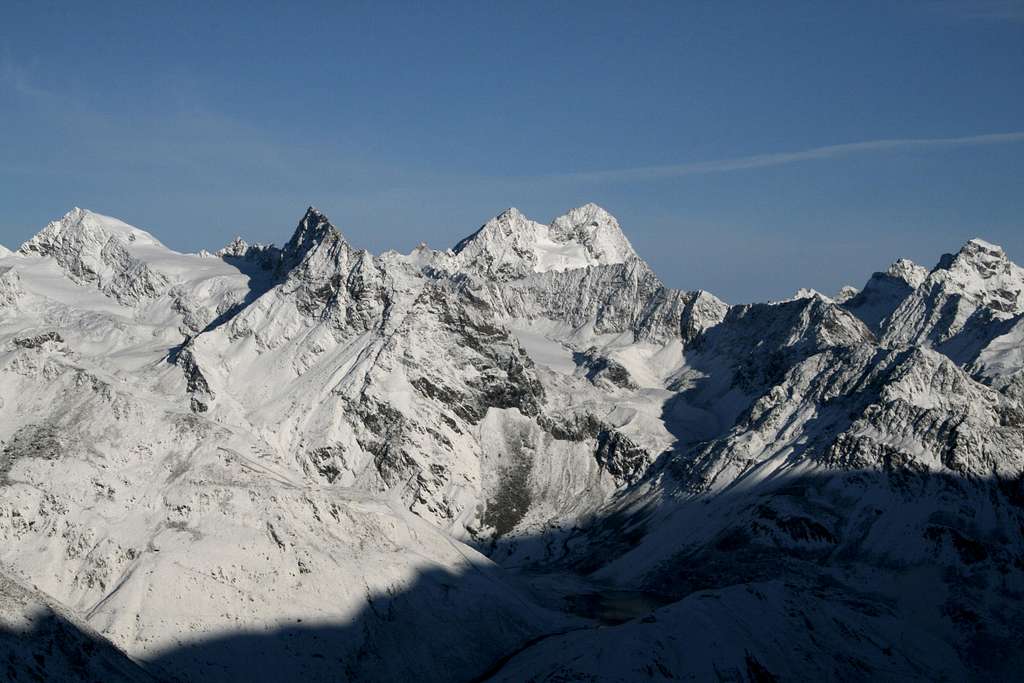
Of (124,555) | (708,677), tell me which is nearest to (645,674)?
(708,677)

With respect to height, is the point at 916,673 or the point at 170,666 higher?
the point at 916,673

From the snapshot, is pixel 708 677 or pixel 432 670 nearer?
pixel 708 677

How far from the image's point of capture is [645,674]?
488 feet

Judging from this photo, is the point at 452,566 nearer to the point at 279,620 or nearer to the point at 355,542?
the point at 355,542

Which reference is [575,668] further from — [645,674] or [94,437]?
[94,437]

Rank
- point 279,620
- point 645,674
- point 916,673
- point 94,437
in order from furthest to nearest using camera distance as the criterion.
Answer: point 94,437, point 916,673, point 279,620, point 645,674

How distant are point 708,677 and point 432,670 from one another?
35.6 metres

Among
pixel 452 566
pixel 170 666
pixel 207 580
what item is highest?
pixel 452 566

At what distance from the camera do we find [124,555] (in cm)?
16575

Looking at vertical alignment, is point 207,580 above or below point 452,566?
below

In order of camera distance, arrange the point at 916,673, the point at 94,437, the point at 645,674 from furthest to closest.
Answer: the point at 94,437
the point at 916,673
the point at 645,674

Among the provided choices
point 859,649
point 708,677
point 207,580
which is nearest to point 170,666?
point 207,580

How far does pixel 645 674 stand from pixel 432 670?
29.5 metres

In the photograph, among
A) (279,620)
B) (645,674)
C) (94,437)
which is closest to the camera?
(645,674)
